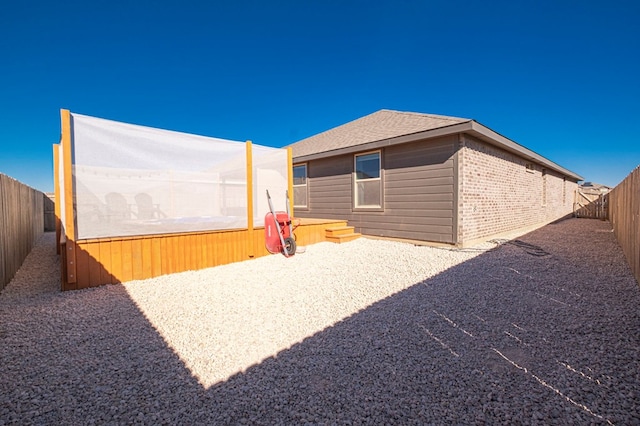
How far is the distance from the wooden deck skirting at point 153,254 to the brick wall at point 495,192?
4.93m

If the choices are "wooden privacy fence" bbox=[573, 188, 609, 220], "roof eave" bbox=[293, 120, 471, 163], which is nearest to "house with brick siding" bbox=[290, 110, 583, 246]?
"roof eave" bbox=[293, 120, 471, 163]

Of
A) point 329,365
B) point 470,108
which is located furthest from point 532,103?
point 329,365

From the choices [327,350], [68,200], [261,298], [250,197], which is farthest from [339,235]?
[68,200]

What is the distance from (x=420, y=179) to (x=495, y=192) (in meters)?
2.60

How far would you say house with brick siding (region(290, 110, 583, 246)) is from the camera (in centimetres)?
636

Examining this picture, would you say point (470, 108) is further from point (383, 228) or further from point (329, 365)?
point (329, 365)

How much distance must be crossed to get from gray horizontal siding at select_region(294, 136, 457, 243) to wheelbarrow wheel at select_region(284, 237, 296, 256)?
3.13 meters

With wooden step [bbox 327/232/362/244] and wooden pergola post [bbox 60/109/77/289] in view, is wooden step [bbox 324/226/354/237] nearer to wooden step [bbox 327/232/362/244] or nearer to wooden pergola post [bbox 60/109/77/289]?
wooden step [bbox 327/232/362/244]

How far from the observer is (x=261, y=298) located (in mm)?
3438

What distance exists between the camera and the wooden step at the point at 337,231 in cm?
732

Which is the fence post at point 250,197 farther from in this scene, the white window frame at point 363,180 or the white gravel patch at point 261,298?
the white window frame at point 363,180

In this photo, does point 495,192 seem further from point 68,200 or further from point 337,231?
point 68,200

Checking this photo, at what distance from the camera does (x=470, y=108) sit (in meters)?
12.5

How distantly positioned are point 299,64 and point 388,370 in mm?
11957
